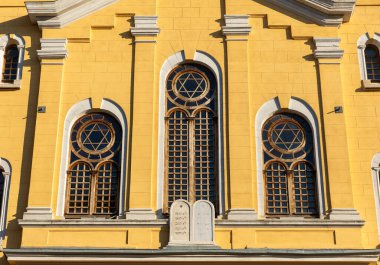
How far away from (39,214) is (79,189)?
1.37 m

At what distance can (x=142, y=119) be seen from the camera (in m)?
19.2

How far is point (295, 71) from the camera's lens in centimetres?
1984

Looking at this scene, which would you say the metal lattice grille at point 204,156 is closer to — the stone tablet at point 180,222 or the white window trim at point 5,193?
the stone tablet at point 180,222

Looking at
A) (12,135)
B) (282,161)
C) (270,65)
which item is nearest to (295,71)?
(270,65)

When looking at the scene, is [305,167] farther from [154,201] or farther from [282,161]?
[154,201]

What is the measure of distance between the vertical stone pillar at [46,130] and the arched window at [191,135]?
3167mm

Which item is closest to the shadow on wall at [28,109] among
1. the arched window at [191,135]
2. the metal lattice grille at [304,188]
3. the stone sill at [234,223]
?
the stone sill at [234,223]

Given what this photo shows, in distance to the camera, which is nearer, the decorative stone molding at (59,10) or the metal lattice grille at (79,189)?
the metal lattice grille at (79,189)

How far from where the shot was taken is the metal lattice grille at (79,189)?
60.8ft

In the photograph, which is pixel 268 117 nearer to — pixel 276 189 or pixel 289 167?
pixel 289 167

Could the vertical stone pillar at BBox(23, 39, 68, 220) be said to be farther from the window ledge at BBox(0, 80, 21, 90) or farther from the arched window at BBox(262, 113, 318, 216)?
the arched window at BBox(262, 113, 318, 216)

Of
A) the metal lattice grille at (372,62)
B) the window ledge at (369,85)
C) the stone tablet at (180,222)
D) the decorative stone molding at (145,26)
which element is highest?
the decorative stone molding at (145,26)

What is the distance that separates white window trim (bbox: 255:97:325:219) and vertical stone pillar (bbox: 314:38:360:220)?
257mm

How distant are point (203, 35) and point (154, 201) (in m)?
5.40
